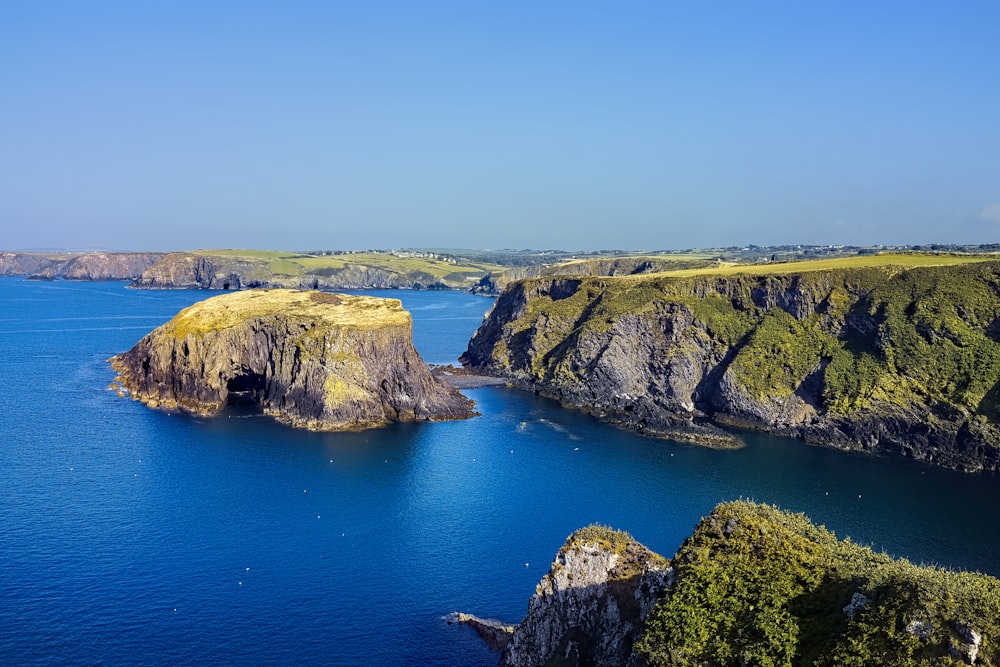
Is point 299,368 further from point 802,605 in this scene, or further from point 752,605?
point 802,605

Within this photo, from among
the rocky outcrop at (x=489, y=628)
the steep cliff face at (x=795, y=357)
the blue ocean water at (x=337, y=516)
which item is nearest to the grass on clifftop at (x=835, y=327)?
the steep cliff face at (x=795, y=357)

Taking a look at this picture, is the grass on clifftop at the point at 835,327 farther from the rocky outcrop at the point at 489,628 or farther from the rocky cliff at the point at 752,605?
the rocky cliff at the point at 752,605

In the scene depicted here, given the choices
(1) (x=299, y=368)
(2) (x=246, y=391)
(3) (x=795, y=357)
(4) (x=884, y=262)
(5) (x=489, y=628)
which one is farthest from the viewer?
(4) (x=884, y=262)

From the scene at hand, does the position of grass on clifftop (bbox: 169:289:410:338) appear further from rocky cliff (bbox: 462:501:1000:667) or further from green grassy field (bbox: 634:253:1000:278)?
rocky cliff (bbox: 462:501:1000:667)

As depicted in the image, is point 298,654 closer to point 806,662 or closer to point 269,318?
point 806,662

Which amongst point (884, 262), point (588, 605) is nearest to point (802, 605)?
point (588, 605)

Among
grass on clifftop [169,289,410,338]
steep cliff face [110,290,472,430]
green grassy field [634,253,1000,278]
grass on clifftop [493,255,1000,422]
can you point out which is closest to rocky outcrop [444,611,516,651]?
steep cliff face [110,290,472,430]

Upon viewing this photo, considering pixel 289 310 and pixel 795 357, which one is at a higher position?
pixel 289 310
